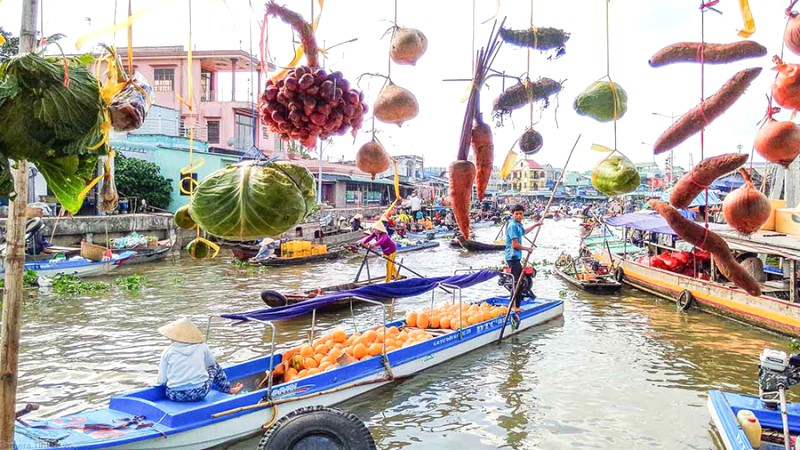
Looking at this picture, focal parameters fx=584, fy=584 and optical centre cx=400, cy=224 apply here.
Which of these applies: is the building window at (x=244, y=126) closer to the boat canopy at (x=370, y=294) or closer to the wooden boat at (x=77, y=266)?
the boat canopy at (x=370, y=294)

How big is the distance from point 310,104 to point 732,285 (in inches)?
589

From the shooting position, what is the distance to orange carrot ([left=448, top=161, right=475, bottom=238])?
108 centimetres

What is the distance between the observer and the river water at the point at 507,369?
746 centimetres

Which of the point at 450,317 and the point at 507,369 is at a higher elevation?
the point at 450,317

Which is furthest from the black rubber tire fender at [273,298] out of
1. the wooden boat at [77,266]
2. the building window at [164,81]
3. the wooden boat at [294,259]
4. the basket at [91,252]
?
the wooden boat at [294,259]

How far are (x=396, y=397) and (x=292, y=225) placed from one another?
7.82m

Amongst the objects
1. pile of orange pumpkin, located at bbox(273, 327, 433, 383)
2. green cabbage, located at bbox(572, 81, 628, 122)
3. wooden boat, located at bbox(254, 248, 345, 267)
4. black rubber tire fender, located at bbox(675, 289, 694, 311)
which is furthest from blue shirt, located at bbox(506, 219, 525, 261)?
wooden boat, located at bbox(254, 248, 345, 267)

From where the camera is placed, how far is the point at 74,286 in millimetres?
15852

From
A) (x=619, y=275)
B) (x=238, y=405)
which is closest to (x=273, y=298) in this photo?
(x=238, y=405)

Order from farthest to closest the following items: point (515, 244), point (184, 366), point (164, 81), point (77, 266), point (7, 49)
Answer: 1. point (77, 266)
2. point (164, 81)
3. point (515, 244)
4. point (7, 49)
5. point (184, 366)

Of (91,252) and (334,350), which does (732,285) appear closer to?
(334,350)

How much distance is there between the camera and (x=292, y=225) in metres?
1.07

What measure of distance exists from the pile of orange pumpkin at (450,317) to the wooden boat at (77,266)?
37.1 feet

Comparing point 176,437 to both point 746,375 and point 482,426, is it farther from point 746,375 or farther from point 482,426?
point 746,375
